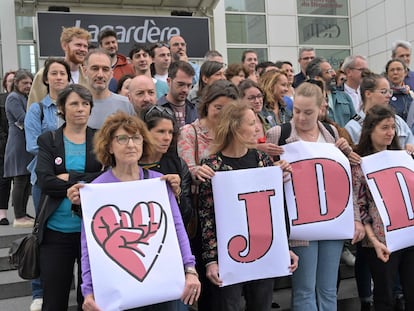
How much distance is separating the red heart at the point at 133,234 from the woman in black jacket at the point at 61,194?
0.40m

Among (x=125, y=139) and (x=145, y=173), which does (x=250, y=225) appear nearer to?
(x=145, y=173)

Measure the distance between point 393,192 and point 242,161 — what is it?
4.12ft

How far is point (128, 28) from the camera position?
11133 millimetres

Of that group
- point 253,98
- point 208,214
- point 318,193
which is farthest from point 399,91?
point 208,214

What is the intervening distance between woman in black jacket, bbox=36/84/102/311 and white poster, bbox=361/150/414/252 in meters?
1.99

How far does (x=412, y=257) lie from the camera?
347 cm

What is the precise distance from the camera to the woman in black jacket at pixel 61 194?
2838 mm

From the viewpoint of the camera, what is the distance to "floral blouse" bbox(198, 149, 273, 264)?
2.91 metres

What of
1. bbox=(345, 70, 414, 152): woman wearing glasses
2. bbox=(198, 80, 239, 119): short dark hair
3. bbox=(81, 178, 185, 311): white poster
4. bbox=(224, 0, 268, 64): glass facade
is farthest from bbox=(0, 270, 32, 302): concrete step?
bbox=(224, 0, 268, 64): glass facade

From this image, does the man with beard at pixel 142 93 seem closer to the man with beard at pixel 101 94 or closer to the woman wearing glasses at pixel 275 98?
the man with beard at pixel 101 94

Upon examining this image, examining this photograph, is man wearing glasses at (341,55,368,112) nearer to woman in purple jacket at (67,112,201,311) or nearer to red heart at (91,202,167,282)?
woman in purple jacket at (67,112,201,311)

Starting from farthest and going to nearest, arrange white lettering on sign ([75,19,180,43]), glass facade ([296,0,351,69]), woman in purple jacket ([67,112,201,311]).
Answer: glass facade ([296,0,351,69]), white lettering on sign ([75,19,180,43]), woman in purple jacket ([67,112,201,311])

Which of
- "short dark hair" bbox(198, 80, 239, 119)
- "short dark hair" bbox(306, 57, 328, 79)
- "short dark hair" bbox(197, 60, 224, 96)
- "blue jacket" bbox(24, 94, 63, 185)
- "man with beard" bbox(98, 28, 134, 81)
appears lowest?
"blue jacket" bbox(24, 94, 63, 185)

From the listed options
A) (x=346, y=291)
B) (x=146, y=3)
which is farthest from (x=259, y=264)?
(x=146, y=3)
